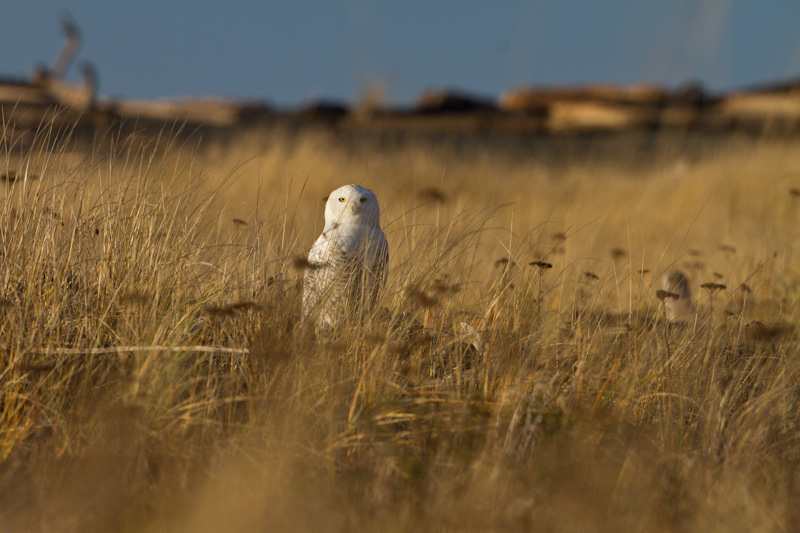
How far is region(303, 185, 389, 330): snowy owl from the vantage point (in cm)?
224

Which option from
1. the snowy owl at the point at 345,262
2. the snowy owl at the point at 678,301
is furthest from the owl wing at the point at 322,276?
the snowy owl at the point at 678,301

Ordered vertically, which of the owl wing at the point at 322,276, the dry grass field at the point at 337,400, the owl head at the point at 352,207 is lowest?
the dry grass field at the point at 337,400

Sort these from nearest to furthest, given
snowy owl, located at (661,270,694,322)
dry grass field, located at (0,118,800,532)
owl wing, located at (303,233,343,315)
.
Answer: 1. dry grass field, located at (0,118,800,532)
2. owl wing, located at (303,233,343,315)
3. snowy owl, located at (661,270,694,322)

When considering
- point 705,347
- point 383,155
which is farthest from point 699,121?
point 705,347

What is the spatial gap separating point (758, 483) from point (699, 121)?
12.0 m

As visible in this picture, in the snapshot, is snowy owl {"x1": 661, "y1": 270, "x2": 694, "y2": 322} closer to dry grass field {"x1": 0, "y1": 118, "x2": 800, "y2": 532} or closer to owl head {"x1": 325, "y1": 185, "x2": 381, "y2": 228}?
dry grass field {"x1": 0, "y1": 118, "x2": 800, "y2": 532}

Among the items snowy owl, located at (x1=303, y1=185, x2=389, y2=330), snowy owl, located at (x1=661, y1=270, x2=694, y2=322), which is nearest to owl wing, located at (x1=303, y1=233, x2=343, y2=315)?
snowy owl, located at (x1=303, y1=185, x2=389, y2=330)

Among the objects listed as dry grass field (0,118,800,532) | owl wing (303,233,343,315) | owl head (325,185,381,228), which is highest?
owl head (325,185,381,228)

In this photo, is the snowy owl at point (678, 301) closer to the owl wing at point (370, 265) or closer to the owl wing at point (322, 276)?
the owl wing at point (370, 265)

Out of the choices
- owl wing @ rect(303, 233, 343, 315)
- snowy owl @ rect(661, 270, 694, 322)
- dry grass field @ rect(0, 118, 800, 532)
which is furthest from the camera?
snowy owl @ rect(661, 270, 694, 322)

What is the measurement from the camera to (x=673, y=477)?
178cm

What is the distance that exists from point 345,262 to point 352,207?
0.18 metres

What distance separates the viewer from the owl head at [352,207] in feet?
7.41

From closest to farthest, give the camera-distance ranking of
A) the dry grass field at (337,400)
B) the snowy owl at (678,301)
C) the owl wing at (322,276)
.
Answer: the dry grass field at (337,400)
the owl wing at (322,276)
the snowy owl at (678,301)
